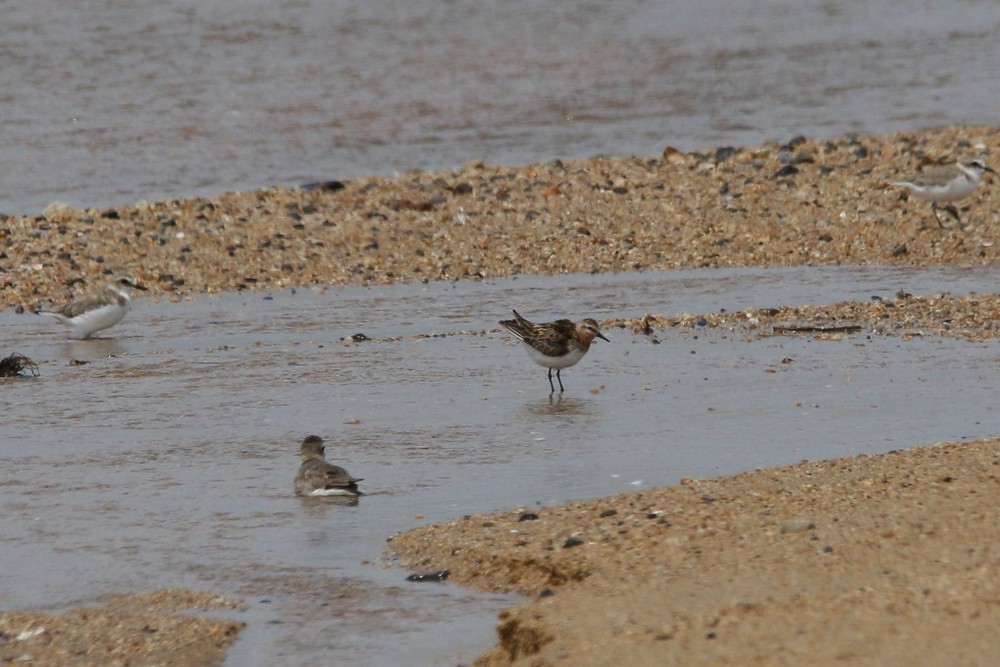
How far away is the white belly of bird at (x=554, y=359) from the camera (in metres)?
10.9

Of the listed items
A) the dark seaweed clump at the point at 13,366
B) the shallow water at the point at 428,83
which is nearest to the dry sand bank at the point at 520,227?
the shallow water at the point at 428,83

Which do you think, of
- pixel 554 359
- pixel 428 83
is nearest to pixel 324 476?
pixel 554 359

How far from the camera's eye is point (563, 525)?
7.68 metres

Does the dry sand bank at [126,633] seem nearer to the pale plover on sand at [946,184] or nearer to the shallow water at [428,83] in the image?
the pale plover on sand at [946,184]

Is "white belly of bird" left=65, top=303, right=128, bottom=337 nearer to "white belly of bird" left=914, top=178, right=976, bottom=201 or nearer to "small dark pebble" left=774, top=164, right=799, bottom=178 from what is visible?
"white belly of bird" left=914, top=178, right=976, bottom=201

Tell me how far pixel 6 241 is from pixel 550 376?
7.54 metres

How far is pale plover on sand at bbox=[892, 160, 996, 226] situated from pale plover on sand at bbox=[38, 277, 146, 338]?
7.55 metres

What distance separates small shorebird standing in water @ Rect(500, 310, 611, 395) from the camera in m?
10.9

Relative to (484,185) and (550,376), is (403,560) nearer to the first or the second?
(550,376)

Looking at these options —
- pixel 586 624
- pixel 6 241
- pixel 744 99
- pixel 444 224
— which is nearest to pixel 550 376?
pixel 586 624

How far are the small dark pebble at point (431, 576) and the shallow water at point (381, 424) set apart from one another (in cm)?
6

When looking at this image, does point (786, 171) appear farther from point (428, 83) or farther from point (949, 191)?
point (428, 83)

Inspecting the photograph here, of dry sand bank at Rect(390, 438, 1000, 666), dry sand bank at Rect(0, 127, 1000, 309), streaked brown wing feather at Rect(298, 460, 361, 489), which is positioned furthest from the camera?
dry sand bank at Rect(0, 127, 1000, 309)

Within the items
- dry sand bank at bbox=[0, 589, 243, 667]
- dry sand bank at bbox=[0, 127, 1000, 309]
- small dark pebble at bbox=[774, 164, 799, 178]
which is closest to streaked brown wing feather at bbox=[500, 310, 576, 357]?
dry sand bank at bbox=[0, 589, 243, 667]
